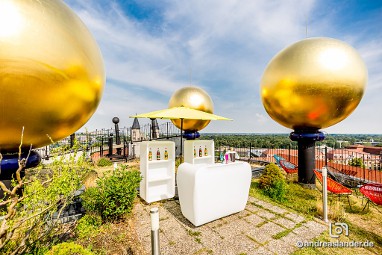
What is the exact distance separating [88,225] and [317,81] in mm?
7877

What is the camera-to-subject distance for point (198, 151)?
26.6 feet

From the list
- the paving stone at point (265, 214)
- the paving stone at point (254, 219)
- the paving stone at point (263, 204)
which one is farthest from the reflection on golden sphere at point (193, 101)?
the paving stone at point (254, 219)

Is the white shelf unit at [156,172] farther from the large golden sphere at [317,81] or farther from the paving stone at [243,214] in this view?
the large golden sphere at [317,81]

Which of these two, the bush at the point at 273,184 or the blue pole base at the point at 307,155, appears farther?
the blue pole base at the point at 307,155

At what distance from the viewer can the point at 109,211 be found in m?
4.46

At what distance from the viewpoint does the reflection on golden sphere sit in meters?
9.52

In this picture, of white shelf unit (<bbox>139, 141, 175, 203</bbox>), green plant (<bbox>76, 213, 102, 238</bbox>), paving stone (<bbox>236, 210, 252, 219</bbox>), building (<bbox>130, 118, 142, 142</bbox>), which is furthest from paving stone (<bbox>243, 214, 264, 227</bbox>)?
building (<bbox>130, 118, 142, 142</bbox>)

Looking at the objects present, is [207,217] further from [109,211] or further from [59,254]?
[59,254]

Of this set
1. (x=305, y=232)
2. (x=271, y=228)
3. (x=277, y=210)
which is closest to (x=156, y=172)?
(x=271, y=228)

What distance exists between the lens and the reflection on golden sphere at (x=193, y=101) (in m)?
9.52

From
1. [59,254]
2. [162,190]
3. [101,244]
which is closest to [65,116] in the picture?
[59,254]

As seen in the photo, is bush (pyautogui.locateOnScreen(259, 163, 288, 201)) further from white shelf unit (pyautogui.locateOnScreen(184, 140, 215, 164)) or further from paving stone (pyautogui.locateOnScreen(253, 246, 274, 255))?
paving stone (pyautogui.locateOnScreen(253, 246, 274, 255))

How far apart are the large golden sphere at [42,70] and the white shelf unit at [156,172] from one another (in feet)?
11.1

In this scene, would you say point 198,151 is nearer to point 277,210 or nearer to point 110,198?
point 277,210
